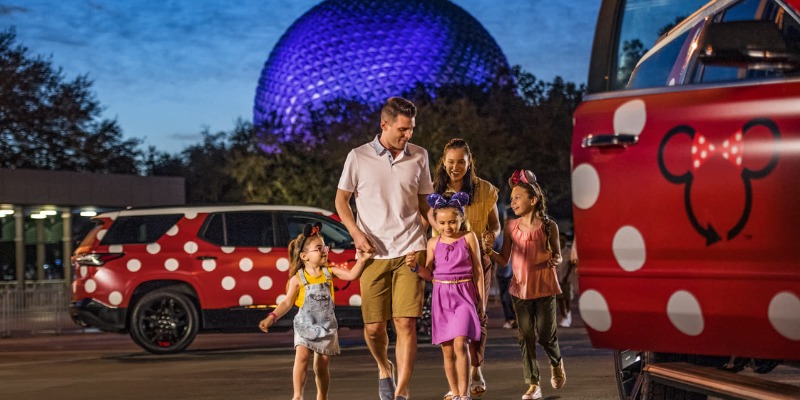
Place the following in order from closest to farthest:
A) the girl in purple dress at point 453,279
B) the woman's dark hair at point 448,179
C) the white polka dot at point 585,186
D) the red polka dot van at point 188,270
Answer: the white polka dot at point 585,186 < the girl in purple dress at point 453,279 < the woman's dark hair at point 448,179 < the red polka dot van at point 188,270

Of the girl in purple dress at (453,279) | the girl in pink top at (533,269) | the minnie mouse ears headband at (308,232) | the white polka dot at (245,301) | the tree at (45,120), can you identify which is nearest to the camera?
the girl in purple dress at (453,279)

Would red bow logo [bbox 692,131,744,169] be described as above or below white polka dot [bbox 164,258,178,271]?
above

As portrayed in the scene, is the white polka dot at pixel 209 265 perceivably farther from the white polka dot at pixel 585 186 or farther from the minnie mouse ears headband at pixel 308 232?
the white polka dot at pixel 585 186

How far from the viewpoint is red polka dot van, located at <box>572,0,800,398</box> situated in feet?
13.2

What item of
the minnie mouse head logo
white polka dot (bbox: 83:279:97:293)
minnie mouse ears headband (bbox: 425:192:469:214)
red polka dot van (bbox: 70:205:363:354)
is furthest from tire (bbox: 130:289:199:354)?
the minnie mouse head logo

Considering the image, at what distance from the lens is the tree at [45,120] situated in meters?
49.8

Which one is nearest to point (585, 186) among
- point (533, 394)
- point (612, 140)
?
point (612, 140)

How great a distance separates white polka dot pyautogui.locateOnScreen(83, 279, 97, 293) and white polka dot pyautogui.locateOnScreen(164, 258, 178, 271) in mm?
876

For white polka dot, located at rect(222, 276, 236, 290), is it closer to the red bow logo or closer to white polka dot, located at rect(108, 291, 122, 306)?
white polka dot, located at rect(108, 291, 122, 306)

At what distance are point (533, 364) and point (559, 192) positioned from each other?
152 ft

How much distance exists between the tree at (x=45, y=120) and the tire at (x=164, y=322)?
35.7m

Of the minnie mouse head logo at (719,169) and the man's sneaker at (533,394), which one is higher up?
the minnie mouse head logo at (719,169)

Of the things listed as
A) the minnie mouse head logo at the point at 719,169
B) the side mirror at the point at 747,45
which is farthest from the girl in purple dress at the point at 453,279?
the side mirror at the point at 747,45

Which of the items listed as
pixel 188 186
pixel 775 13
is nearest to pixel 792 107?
pixel 775 13
